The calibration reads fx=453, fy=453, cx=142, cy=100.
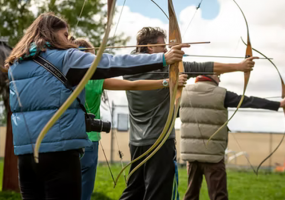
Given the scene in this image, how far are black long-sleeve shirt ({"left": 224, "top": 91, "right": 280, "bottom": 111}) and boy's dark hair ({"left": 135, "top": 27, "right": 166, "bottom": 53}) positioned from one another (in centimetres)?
90

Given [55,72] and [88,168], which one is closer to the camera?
[55,72]

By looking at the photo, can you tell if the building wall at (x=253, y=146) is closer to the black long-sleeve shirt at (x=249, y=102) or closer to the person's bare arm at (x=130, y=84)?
the black long-sleeve shirt at (x=249, y=102)

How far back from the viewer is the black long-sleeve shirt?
3.55m

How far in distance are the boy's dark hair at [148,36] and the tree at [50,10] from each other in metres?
5.27

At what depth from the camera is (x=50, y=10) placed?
8.57 m

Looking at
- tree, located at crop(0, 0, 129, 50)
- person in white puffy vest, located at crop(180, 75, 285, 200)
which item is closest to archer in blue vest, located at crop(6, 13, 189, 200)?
person in white puffy vest, located at crop(180, 75, 285, 200)

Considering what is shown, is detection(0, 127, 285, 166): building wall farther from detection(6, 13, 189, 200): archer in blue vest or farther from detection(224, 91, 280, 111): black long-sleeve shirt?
detection(6, 13, 189, 200): archer in blue vest

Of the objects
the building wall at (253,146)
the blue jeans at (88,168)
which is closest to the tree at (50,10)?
the building wall at (253,146)

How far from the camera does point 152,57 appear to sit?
1.89m

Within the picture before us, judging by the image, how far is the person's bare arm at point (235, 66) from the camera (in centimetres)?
273

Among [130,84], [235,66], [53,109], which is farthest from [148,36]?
[53,109]

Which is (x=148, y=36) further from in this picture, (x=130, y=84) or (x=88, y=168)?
(x=88, y=168)

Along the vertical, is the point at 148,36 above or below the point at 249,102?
above

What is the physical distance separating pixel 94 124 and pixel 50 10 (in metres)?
6.84
